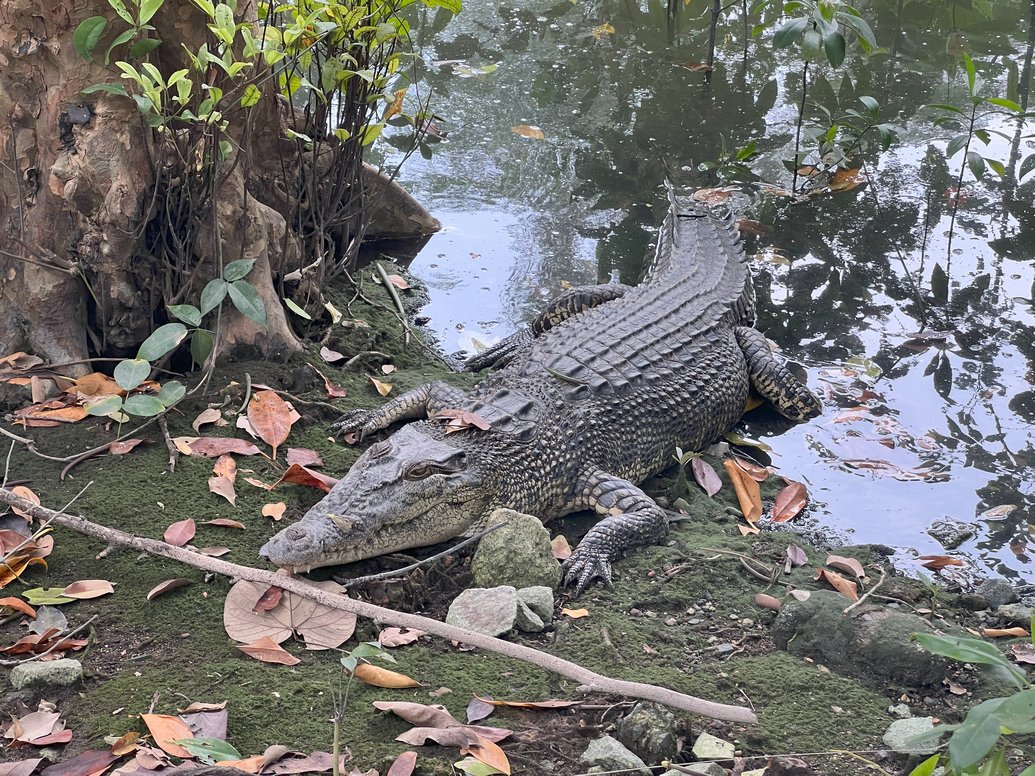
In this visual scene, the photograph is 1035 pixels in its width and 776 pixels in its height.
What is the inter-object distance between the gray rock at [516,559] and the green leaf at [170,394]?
119cm

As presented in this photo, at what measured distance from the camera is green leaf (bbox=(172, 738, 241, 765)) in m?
2.12

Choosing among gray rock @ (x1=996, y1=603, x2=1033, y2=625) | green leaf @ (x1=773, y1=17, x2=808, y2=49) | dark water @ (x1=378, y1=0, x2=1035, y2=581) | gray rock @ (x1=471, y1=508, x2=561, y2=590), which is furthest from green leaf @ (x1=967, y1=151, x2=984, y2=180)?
gray rock @ (x1=471, y1=508, x2=561, y2=590)

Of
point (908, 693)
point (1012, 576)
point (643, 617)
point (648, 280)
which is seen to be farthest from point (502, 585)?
point (648, 280)

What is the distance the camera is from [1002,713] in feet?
5.81

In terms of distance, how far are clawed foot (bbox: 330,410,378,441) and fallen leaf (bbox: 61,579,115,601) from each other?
1.40 meters

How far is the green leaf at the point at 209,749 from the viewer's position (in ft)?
6.96

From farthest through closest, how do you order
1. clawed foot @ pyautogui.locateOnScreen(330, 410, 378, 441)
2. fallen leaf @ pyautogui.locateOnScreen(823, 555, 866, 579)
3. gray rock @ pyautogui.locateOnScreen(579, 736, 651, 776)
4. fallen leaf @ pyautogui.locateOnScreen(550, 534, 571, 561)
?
clawed foot @ pyautogui.locateOnScreen(330, 410, 378, 441) → fallen leaf @ pyautogui.locateOnScreen(550, 534, 571, 561) → fallen leaf @ pyautogui.locateOnScreen(823, 555, 866, 579) → gray rock @ pyautogui.locateOnScreen(579, 736, 651, 776)

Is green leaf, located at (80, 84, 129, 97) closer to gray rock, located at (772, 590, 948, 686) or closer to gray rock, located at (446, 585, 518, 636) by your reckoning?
gray rock, located at (446, 585, 518, 636)

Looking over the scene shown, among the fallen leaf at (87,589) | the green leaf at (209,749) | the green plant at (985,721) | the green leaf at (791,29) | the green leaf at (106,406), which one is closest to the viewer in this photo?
the green plant at (985,721)

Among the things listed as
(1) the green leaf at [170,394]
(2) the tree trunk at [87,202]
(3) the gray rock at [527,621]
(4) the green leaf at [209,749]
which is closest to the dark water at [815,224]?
(3) the gray rock at [527,621]

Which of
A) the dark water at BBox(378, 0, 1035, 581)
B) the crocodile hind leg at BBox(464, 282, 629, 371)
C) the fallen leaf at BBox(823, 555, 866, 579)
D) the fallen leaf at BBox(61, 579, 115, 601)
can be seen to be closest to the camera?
the fallen leaf at BBox(61, 579, 115, 601)

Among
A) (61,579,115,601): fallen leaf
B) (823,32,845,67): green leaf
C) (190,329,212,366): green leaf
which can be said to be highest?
(823,32,845,67): green leaf

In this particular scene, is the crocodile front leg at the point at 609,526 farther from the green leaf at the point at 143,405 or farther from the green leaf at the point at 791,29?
the green leaf at the point at 791,29

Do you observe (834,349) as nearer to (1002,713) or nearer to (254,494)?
(254,494)
